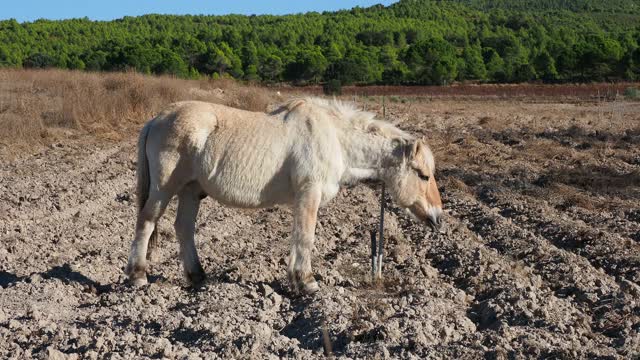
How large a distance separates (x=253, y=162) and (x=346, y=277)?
1651 millimetres

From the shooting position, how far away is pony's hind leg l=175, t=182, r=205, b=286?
7.30 metres

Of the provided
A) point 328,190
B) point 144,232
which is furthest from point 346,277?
point 144,232

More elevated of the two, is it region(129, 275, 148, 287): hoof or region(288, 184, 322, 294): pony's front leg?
region(288, 184, 322, 294): pony's front leg

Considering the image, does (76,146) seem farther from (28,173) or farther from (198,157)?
(198,157)

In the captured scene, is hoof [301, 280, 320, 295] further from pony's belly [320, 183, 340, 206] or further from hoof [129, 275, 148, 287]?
hoof [129, 275, 148, 287]

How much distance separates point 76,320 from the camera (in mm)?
6074

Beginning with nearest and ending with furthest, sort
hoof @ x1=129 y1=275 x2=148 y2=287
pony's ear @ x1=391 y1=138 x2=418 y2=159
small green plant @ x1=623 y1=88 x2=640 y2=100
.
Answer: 1. hoof @ x1=129 y1=275 x2=148 y2=287
2. pony's ear @ x1=391 y1=138 x2=418 y2=159
3. small green plant @ x1=623 y1=88 x2=640 y2=100

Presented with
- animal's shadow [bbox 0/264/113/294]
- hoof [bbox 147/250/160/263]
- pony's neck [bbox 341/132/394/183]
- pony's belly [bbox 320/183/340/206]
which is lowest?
animal's shadow [bbox 0/264/113/294]

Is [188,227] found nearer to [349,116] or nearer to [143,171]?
[143,171]

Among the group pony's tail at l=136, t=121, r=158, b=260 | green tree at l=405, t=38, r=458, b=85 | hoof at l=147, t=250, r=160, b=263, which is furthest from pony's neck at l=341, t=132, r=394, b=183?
green tree at l=405, t=38, r=458, b=85

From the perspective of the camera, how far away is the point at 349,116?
744 cm

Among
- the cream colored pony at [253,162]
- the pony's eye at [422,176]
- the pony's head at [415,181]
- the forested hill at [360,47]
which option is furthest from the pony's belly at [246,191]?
the forested hill at [360,47]

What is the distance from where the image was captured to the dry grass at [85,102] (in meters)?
18.0

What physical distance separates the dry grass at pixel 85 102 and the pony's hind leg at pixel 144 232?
1029 cm
